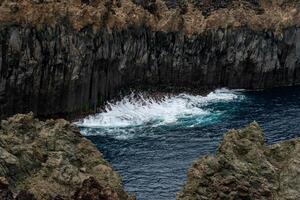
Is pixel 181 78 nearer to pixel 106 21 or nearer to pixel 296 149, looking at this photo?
pixel 106 21

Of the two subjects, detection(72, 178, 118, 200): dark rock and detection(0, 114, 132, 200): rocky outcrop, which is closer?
detection(0, 114, 132, 200): rocky outcrop

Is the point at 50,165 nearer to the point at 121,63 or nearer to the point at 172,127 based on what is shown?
the point at 172,127

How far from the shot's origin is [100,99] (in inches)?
3575

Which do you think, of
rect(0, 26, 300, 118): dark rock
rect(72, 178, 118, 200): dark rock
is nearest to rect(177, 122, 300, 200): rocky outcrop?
rect(72, 178, 118, 200): dark rock

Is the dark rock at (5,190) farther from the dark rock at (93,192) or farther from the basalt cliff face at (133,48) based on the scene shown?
the basalt cliff face at (133,48)

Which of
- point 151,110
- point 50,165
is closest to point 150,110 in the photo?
point 151,110

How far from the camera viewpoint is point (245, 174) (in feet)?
97.7

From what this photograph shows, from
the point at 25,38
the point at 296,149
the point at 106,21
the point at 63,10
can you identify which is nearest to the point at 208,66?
the point at 106,21

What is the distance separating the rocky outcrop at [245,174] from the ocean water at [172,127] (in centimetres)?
2379

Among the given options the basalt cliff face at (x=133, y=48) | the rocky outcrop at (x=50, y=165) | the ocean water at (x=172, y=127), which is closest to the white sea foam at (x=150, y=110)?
the ocean water at (x=172, y=127)

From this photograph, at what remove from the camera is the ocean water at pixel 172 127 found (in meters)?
61.7

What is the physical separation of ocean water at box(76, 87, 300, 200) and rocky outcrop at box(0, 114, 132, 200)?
22.9 m

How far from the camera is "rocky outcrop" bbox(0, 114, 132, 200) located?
91.7 feet

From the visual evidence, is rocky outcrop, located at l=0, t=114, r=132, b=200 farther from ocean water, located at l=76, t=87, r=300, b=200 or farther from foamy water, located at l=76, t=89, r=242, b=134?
foamy water, located at l=76, t=89, r=242, b=134
